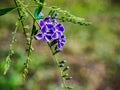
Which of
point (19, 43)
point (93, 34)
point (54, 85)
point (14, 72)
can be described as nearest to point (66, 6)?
point (93, 34)

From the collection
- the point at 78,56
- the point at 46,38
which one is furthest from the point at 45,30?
the point at 78,56

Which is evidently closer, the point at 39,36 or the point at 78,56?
the point at 39,36

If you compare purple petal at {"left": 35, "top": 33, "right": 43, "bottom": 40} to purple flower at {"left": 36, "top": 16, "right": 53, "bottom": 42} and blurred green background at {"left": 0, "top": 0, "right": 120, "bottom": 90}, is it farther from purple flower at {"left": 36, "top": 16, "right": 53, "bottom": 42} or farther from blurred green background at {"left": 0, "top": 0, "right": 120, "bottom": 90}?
blurred green background at {"left": 0, "top": 0, "right": 120, "bottom": 90}

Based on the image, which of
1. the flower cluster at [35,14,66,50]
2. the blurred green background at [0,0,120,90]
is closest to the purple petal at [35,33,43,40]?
the flower cluster at [35,14,66,50]

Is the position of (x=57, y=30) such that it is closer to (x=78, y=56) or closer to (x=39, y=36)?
(x=39, y=36)

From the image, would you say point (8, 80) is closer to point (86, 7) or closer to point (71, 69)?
point (71, 69)

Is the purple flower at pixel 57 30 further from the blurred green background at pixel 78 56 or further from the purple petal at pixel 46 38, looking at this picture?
the blurred green background at pixel 78 56
